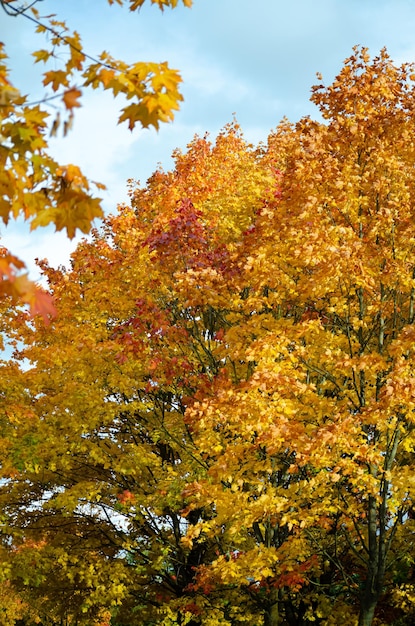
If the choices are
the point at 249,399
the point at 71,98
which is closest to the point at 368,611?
the point at 249,399

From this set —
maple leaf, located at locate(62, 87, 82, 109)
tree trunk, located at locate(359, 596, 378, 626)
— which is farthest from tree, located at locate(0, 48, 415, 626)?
maple leaf, located at locate(62, 87, 82, 109)

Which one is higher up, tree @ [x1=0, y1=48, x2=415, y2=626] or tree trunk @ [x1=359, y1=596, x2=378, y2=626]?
→ tree @ [x1=0, y1=48, x2=415, y2=626]

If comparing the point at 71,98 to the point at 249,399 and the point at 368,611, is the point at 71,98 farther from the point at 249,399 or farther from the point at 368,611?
the point at 368,611

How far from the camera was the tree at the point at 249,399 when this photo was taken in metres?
9.35

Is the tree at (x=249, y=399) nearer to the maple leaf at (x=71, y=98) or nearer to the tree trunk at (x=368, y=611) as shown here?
the tree trunk at (x=368, y=611)

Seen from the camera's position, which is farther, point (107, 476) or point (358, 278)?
point (107, 476)

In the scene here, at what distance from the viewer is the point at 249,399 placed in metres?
9.02

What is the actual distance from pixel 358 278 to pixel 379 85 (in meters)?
3.87

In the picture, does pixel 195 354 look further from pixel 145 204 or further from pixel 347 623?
pixel 145 204

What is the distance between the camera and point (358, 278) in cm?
926

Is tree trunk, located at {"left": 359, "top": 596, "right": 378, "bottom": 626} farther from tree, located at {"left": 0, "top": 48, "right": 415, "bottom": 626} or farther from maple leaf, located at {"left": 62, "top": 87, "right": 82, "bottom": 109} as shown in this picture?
maple leaf, located at {"left": 62, "top": 87, "right": 82, "bottom": 109}

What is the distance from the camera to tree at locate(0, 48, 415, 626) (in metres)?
9.35

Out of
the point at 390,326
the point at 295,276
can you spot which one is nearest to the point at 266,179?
the point at 295,276

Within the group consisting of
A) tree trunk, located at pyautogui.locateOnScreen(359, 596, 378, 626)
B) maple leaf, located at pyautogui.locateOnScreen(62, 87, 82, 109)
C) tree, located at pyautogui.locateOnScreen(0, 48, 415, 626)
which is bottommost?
tree trunk, located at pyautogui.locateOnScreen(359, 596, 378, 626)
